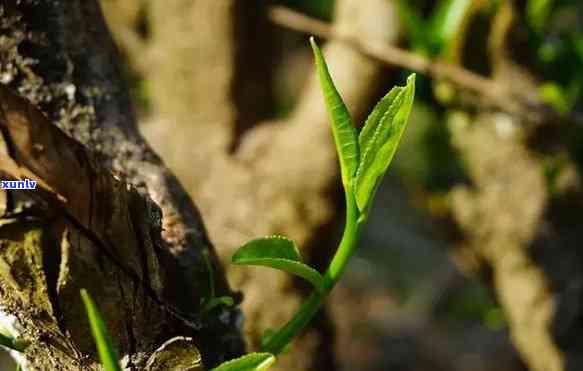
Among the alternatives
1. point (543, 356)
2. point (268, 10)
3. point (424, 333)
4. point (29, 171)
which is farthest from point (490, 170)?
point (424, 333)

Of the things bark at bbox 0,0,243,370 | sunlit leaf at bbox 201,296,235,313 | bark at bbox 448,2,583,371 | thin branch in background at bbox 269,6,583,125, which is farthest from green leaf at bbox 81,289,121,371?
bark at bbox 448,2,583,371

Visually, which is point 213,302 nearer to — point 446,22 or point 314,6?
point 446,22

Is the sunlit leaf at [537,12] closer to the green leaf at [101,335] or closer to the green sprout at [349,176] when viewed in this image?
the green sprout at [349,176]

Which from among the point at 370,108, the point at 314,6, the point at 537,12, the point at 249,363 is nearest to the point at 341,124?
the point at 249,363

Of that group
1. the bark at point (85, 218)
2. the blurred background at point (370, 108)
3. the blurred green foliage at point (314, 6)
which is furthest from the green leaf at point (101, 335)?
the blurred green foliage at point (314, 6)

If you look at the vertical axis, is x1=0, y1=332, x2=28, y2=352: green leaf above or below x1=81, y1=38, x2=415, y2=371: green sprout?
below

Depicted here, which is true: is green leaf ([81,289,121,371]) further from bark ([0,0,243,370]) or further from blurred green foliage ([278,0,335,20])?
blurred green foliage ([278,0,335,20])
